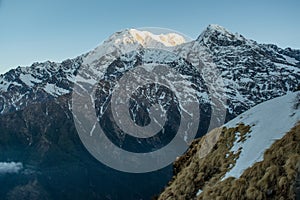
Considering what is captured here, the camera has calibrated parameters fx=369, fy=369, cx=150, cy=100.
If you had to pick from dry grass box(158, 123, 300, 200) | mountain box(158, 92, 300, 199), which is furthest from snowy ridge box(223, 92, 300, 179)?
dry grass box(158, 123, 300, 200)

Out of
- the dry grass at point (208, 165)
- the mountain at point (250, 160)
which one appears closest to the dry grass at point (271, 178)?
the mountain at point (250, 160)

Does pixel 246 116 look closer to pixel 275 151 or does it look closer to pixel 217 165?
pixel 217 165

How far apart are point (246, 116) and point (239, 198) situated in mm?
7466

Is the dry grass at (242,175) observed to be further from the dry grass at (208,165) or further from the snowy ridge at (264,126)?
the snowy ridge at (264,126)

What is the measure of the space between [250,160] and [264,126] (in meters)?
2.83

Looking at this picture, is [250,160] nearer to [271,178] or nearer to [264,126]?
[271,178]

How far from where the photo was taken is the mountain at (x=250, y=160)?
13.0m

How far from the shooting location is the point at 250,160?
15062 mm

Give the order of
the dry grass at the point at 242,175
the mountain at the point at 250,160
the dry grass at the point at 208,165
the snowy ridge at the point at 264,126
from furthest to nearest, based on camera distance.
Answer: the dry grass at the point at 208,165, the snowy ridge at the point at 264,126, the mountain at the point at 250,160, the dry grass at the point at 242,175

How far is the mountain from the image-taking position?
1303 centimetres

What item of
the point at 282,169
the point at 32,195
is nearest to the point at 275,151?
the point at 282,169

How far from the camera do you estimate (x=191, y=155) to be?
70.8ft

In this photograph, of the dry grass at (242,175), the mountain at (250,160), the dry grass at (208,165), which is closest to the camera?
the dry grass at (242,175)

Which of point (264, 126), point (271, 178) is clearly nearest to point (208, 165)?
point (264, 126)
